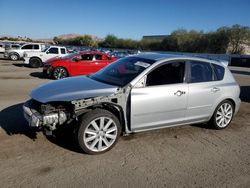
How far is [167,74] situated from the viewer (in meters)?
5.09

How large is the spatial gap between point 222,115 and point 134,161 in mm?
2653

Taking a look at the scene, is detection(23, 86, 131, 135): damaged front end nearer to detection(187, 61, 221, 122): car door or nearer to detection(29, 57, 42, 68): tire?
Answer: detection(187, 61, 221, 122): car door

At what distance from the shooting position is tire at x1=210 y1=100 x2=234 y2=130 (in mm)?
5816

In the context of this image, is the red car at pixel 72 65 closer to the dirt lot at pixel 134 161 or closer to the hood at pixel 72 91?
the dirt lot at pixel 134 161

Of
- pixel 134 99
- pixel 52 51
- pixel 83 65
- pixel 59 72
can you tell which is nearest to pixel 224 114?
pixel 134 99

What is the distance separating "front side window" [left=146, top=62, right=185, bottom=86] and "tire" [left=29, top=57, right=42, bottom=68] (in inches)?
628

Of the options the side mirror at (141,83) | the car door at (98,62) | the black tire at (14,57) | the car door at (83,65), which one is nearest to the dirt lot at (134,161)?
the side mirror at (141,83)

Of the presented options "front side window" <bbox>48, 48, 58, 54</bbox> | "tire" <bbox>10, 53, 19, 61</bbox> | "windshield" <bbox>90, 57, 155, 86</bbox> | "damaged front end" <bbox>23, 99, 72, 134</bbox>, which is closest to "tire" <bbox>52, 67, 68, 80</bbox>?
"front side window" <bbox>48, 48, 58, 54</bbox>

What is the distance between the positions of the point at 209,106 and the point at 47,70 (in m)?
9.88

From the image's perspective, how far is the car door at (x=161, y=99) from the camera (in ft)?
15.3

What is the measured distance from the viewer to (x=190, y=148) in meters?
4.84

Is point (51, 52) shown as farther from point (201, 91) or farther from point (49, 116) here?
point (49, 116)

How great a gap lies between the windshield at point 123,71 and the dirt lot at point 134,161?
1135 mm

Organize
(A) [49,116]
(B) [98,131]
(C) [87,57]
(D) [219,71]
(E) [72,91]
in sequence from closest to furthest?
(A) [49,116] < (B) [98,131] < (E) [72,91] < (D) [219,71] < (C) [87,57]
